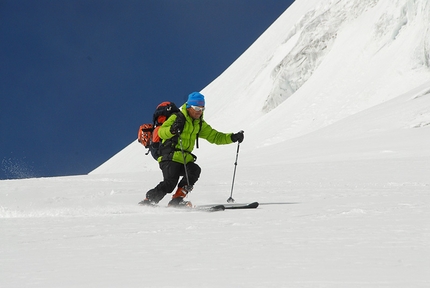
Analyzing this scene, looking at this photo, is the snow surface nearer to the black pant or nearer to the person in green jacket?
the black pant

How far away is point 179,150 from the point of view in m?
6.16

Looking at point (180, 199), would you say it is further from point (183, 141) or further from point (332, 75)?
point (332, 75)

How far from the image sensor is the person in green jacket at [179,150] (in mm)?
5887

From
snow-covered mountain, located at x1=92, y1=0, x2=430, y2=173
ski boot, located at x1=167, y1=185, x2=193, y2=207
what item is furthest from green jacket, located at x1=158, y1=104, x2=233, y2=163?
snow-covered mountain, located at x1=92, y1=0, x2=430, y2=173

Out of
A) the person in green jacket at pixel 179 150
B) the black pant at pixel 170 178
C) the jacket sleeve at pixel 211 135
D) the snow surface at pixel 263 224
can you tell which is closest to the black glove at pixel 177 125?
the person in green jacket at pixel 179 150

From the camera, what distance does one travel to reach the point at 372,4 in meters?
40.0

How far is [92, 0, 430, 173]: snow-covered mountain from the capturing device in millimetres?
29078

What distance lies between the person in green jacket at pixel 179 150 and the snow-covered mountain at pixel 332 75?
12047 millimetres

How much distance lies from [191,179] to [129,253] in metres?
3.74

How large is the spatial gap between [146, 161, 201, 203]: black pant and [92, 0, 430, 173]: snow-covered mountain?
12056mm

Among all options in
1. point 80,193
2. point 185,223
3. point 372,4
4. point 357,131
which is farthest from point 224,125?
point 185,223

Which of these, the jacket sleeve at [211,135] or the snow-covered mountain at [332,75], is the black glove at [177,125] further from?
the snow-covered mountain at [332,75]

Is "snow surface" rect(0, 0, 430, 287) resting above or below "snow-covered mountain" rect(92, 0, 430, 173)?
below

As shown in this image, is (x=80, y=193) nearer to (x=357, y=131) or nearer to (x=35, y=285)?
(x=35, y=285)
